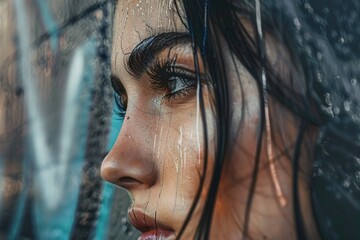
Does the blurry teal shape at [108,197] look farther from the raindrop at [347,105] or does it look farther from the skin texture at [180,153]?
the raindrop at [347,105]

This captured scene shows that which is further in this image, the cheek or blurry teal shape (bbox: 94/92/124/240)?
blurry teal shape (bbox: 94/92/124/240)

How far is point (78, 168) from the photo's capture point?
2.80 metres

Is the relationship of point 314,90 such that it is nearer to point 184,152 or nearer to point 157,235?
point 184,152

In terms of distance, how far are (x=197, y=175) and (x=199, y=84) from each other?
280 millimetres

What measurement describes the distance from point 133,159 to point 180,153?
209 millimetres

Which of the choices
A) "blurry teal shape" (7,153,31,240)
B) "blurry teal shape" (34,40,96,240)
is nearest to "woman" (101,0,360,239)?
"blurry teal shape" (34,40,96,240)

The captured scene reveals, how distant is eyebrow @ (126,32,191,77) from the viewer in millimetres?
2006

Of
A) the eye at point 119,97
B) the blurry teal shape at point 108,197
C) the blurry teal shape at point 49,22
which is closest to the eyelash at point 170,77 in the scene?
the eye at point 119,97

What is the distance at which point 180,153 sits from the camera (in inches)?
76.8

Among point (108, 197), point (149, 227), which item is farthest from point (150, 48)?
point (108, 197)

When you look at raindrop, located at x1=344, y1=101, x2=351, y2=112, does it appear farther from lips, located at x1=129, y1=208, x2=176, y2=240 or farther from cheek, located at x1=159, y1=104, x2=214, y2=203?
lips, located at x1=129, y1=208, x2=176, y2=240

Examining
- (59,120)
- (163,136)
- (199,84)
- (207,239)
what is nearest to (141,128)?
(163,136)

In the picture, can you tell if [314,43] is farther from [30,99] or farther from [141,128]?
[30,99]

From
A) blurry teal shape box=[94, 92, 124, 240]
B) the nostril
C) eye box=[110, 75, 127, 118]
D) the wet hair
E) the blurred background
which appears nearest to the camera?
the wet hair
